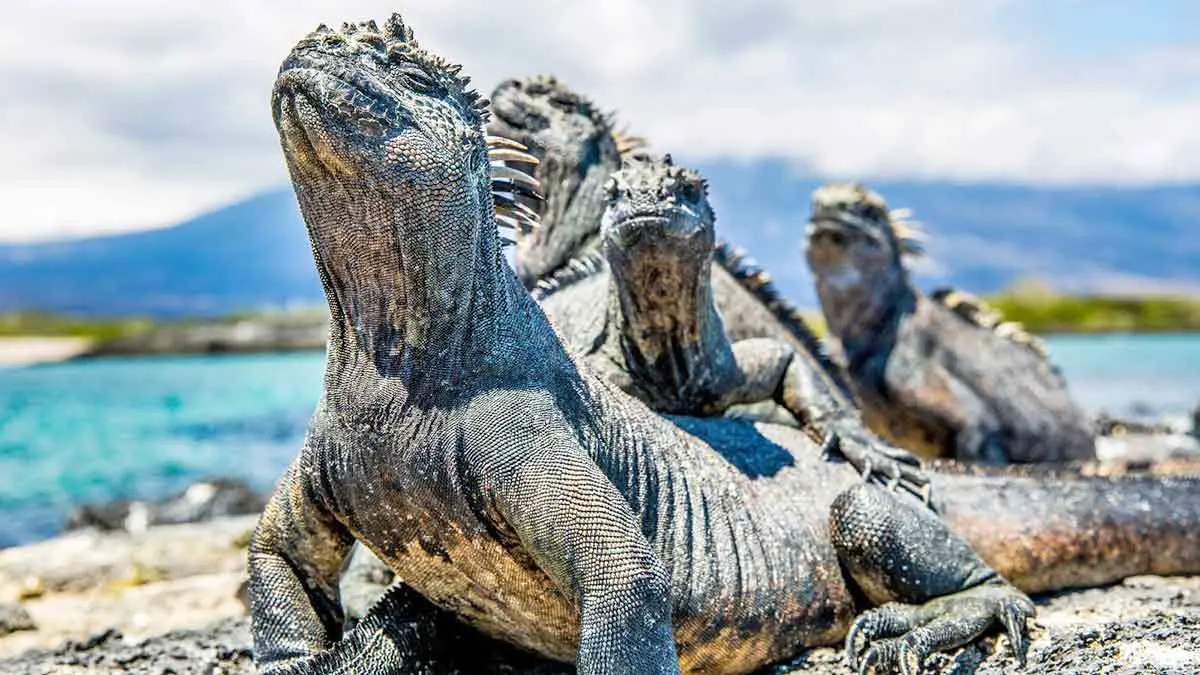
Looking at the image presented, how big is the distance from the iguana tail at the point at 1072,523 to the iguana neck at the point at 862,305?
393 cm

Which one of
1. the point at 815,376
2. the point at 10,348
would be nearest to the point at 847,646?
the point at 815,376

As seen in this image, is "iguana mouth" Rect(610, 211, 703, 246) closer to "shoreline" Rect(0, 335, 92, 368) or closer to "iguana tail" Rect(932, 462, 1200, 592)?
"iguana tail" Rect(932, 462, 1200, 592)

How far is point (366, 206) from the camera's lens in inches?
153

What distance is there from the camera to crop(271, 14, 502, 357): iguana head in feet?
12.5

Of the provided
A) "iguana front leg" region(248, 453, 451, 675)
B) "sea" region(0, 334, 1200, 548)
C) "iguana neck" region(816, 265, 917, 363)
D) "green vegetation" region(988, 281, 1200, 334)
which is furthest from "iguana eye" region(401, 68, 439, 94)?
"green vegetation" region(988, 281, 1200, 334)

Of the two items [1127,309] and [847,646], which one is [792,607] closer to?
[847,646]

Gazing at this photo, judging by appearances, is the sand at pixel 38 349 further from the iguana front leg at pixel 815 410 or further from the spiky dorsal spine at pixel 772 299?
the iguana front leg at pixel 815 410

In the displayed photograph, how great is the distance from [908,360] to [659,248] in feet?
18.3

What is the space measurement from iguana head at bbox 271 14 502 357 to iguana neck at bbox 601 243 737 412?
132cm

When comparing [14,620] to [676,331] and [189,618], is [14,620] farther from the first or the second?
[676,331]

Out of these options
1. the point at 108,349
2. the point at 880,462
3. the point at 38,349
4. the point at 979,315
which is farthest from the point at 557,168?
the point at 38,349

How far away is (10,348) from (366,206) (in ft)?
311

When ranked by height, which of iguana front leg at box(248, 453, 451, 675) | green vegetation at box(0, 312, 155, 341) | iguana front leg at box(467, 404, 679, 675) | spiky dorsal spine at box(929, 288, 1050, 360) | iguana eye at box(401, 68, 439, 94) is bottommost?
green vegetation at box(0, 312, 155, 341)

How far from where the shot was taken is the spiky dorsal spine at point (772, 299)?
24.5 feet
